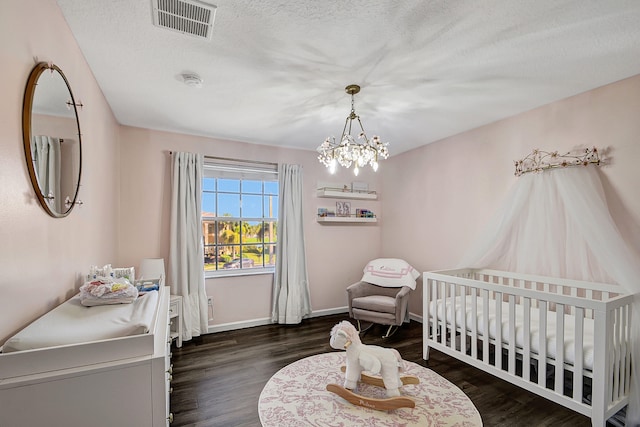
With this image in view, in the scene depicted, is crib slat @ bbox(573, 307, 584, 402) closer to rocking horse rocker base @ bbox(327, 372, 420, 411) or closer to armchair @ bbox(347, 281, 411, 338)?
rocking horse rocker base @ bbox(327, 372, 420, 411)

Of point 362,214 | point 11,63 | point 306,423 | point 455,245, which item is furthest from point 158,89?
point 455,245

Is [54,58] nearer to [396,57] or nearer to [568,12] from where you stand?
[396,57]

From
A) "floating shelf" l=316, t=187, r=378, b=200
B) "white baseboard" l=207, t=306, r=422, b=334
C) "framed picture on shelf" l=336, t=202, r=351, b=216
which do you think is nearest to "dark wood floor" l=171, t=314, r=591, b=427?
"white baseboard" l=207, t=306, r=422, b=334

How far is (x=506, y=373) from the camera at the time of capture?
2.26 metres

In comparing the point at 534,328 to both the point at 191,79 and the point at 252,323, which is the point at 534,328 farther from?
the point at 191,79

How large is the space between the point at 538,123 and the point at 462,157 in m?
0.83

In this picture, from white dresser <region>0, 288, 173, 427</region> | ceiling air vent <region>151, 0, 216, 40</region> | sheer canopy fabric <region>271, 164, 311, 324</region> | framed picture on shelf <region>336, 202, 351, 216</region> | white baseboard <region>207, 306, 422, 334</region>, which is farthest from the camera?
framed picture on shelf <region>336, 202, 351, 216</region>

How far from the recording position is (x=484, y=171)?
10.8 ft

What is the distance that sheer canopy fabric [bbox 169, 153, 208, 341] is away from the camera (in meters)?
3.37

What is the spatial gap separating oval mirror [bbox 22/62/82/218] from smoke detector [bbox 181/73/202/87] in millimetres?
754

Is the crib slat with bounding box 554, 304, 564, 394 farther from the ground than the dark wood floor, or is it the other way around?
the crib slat with bounding box 554, 304, 564, 394

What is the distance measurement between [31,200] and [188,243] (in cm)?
228

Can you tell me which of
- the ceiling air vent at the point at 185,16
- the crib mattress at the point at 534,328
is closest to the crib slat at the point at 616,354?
the crib mattress at the point at 534,328

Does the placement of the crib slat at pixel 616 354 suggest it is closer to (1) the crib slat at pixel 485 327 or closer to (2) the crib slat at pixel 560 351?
(2) the crib slat at pixel 560 351
